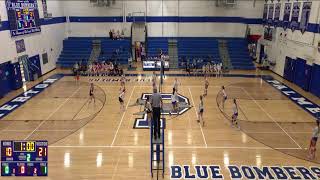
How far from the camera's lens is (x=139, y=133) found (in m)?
17.7

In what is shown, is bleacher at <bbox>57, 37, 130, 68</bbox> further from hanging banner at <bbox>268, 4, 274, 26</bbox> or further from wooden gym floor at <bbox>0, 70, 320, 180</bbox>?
hanging banner at <bbox>268, 4, 274, 26</bbox>

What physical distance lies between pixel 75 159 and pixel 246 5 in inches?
1288

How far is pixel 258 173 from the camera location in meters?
13.4

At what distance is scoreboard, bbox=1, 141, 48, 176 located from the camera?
9.86m

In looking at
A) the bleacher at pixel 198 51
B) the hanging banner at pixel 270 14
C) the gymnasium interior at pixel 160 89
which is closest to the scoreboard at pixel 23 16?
the gymnasium interior at pixel 160 89

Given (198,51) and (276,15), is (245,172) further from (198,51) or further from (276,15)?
(198,51)

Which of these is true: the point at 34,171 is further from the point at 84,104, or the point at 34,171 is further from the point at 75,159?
the point at 84,104

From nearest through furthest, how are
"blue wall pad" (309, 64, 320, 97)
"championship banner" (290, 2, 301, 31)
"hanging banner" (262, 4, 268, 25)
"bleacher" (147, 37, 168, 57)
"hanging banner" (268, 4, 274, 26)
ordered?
"blue wall pad" (309, 64, 320, 97), "championship banner" (290, 2, 301, 31), "hanging banner" (268, 4, 274, 26), "hanging banner" (262, 4, 268, 25), "bleacher" (147, 37, 168, 57)

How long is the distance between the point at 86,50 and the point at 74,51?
1556 millimetres

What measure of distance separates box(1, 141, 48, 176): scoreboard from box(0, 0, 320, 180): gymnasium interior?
3 cm

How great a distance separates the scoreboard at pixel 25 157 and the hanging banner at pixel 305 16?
82.4 feet

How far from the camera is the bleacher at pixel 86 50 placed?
3700 cm

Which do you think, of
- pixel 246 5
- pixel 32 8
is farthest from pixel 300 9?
pixel 32 8

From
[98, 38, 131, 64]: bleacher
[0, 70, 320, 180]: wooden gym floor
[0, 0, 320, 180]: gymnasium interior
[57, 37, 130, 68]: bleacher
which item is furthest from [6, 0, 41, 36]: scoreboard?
[98, 38, 131, 64]: bleacher
